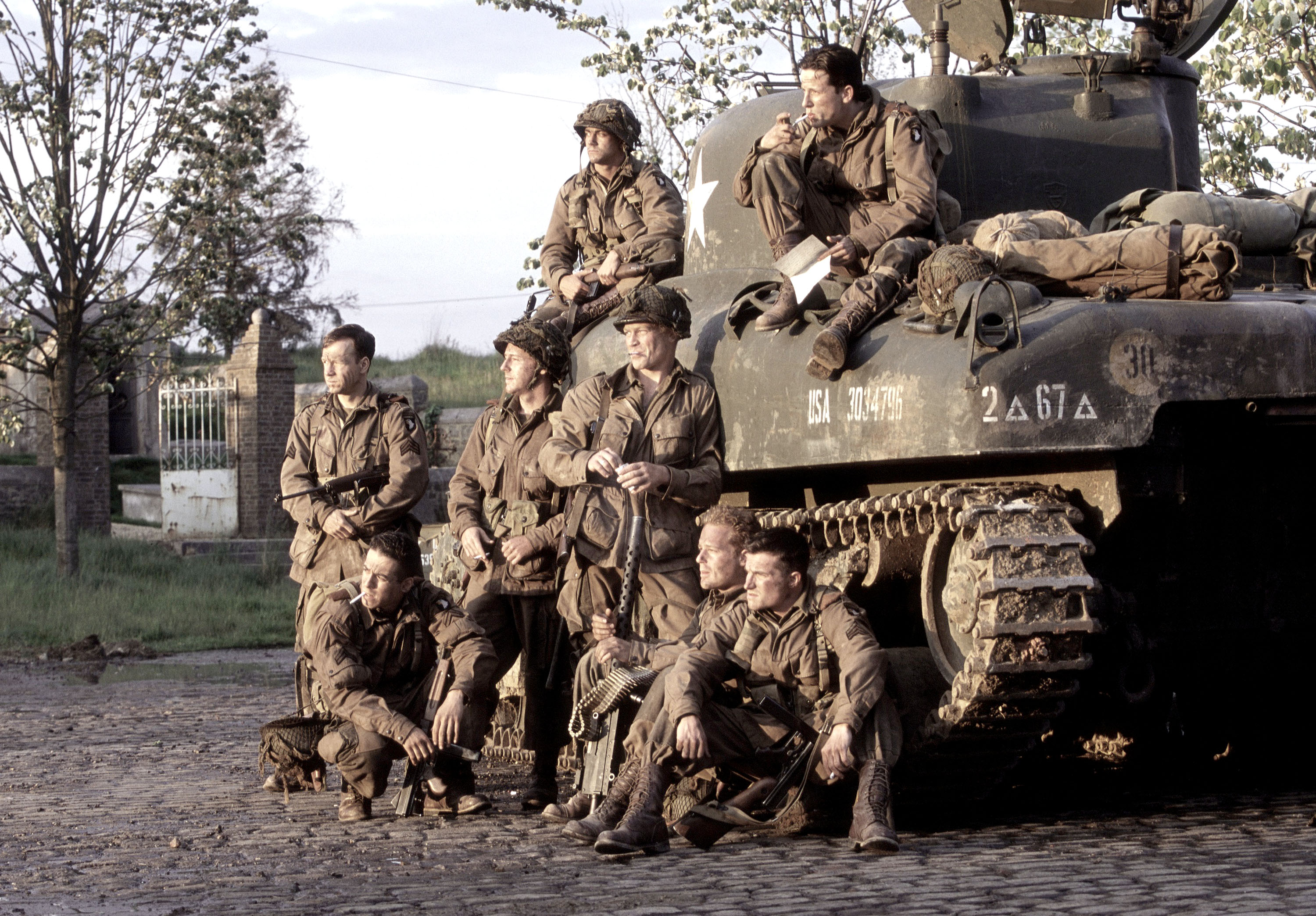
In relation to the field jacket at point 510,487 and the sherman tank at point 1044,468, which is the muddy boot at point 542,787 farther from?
the sherman tank at point 1044,468

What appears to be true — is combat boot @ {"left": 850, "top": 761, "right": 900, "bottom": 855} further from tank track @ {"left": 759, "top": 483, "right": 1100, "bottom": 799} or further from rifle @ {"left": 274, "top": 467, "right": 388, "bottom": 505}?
rifle @ {"left": 274, "top": 467, "right": 388, "bottom": 505}

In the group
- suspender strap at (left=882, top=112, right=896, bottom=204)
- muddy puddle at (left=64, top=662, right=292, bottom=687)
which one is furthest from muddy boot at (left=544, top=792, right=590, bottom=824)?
muddy puddle at (left=64, top=662, right=292, bottom=687)

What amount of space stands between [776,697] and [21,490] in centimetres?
1668

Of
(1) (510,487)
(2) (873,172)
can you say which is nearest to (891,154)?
(2) (873,172)

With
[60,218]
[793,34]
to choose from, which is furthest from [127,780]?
[793,34]

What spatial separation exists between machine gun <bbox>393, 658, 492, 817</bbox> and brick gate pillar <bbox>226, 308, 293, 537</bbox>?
13.3m

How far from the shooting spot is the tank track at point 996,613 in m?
5.53

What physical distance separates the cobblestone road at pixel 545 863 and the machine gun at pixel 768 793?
8cm

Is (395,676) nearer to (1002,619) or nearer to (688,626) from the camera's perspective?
(688,626)

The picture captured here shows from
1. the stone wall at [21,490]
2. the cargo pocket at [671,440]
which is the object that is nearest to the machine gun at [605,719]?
the cargo pocket at [671,440]

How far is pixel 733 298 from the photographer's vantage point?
727 centimetres

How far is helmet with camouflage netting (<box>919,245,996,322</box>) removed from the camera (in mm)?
5891

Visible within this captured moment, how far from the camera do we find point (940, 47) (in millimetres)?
8062

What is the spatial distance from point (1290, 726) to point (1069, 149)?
2.63 m
